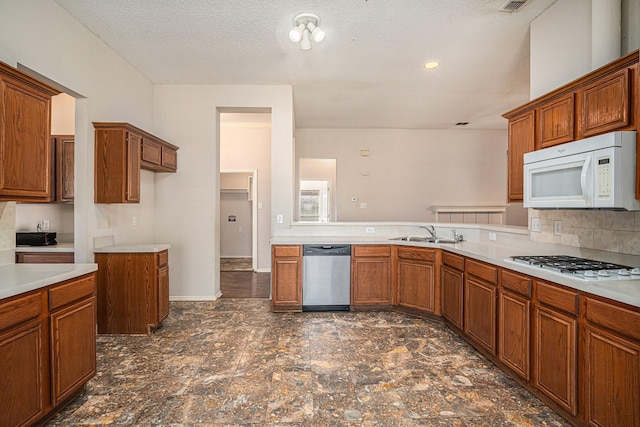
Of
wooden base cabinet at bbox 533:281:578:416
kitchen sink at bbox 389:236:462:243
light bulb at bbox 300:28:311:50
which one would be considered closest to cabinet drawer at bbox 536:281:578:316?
→ wooden base cabinet at bbox 533:281:578:416

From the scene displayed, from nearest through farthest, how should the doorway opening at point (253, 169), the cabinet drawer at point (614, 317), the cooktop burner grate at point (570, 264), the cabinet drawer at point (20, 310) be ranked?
1. the cabinet drawer at point (614, 317)
2. the cabinet drawer at point (20, 310)
3. the cooktop burner grate at point (570, 264)
4. the doorway opening at point (253, 169)

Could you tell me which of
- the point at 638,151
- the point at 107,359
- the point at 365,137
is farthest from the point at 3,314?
the point at 365,137

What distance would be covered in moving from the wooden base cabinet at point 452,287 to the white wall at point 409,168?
339 centimetres

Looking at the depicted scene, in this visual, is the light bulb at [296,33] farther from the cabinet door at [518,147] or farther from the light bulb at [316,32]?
the cabinet door at [518,147]

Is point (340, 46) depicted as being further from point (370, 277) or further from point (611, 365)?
point (611, 365)

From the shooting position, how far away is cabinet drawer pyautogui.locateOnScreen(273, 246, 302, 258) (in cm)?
377

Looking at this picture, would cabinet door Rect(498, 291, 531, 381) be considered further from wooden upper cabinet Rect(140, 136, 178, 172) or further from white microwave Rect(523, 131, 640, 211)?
wooden upper cabinet Rect(140, 136, 178, 172)

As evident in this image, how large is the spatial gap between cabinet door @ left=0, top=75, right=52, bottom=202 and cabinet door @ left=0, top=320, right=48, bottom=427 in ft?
2.63

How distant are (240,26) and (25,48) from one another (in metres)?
1.56

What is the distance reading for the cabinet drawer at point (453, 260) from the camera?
2995 mm

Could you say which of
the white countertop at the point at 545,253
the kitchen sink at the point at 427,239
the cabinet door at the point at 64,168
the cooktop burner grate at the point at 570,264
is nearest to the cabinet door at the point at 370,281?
the white countertop at the point at 545,253

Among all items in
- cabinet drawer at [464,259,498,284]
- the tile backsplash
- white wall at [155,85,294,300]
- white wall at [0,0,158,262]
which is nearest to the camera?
the tile backsplash

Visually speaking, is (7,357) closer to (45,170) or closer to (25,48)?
(45,170)

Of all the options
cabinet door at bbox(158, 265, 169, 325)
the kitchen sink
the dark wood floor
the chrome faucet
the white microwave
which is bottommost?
the dark wood floor
